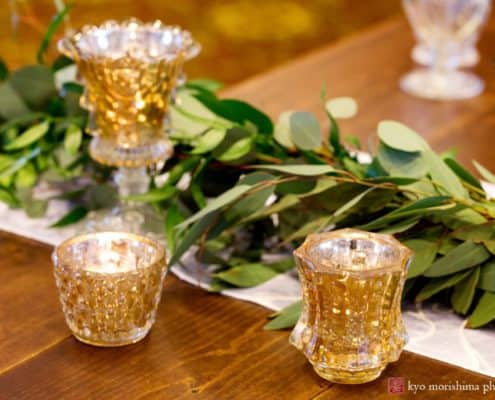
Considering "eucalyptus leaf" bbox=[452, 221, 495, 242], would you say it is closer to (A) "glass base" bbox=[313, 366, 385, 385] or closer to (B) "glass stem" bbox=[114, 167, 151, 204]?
(A) "glass base" bbox=[313, 366, 385, 385]

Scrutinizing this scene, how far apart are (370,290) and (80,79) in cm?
54

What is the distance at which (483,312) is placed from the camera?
95cm

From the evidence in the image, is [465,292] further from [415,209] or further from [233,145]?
[233,145]

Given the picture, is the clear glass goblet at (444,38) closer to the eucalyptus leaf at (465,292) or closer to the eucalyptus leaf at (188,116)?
the eucalyptus leaf at (188,116)

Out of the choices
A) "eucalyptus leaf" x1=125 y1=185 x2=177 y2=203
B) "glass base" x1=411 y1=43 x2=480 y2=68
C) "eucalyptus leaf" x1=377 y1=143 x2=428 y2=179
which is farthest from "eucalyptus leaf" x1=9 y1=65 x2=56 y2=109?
"glass base" x1=411 y1=43 x2=480 y2=68

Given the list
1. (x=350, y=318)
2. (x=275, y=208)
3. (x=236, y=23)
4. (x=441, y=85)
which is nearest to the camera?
(x=350, y=318)

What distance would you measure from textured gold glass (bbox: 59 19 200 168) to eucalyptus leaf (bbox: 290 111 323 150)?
14 centimetres

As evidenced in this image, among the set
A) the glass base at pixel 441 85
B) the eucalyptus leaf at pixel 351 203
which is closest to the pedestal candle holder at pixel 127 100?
the eucalyptus leaf at pixel 351 203

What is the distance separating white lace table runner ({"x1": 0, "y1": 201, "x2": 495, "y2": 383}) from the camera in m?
0.91

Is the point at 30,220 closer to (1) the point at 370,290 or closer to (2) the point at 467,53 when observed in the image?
(1) the point at 370,290

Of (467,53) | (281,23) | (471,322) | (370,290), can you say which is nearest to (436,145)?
(467,53)

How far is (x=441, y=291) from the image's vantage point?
1016 mm

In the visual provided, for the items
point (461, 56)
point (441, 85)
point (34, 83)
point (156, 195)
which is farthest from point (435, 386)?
point (461, 56)

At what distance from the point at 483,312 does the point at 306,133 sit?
26 cm
